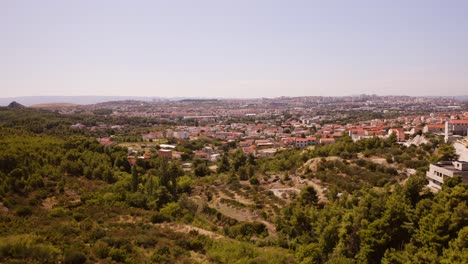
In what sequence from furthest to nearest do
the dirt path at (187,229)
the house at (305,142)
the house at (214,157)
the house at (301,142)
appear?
the house at (301,142) < the house at (305,142) < the house at (214,157) < the dirt path at (187,229)

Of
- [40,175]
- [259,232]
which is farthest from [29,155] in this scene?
[259,232]

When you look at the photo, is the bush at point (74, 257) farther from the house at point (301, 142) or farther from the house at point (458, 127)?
the house at point (301, 142)

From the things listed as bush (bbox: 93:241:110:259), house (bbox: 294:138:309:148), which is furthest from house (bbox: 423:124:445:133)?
bush (bbox: 93:241:110:259)

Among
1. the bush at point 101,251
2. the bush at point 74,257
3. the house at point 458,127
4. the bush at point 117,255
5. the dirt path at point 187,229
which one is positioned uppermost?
the house at point 458,127

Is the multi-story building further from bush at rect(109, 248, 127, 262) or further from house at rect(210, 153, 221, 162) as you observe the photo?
house at rect(210, 153, 221, 162)

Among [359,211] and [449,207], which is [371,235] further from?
[449,207]

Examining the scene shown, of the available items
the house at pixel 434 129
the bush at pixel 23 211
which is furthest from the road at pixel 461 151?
the bush at pixel 23 211

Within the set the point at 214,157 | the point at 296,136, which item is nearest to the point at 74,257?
the point at 214,157
